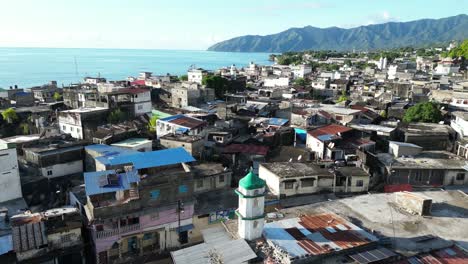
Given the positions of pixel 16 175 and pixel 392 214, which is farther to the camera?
pixel 16 175

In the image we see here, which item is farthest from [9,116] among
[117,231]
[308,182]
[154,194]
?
[308,182]

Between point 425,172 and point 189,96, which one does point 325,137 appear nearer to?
point 425,172

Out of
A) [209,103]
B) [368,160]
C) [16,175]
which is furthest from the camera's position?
[209,103]

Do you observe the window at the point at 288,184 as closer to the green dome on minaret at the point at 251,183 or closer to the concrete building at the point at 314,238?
the concrete building at the point at 314,238

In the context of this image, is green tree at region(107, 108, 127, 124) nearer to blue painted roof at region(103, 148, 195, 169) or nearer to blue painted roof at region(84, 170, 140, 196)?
blue painted roof at region(103, 148, 195, 169)

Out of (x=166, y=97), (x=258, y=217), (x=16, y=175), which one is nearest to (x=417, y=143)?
(x=258, y=217)

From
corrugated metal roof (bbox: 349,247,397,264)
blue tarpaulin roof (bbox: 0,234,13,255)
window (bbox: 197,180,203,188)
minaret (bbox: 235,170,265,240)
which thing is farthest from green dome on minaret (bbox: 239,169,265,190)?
blue tarpaulin roof (bbox: 0,234,13,255)

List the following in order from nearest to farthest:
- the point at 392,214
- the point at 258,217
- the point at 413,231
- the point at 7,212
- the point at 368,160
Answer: the point at 258,217 → the point at 413,231 → the point at 392,214 → the point at 7,212 → the point at 368,160

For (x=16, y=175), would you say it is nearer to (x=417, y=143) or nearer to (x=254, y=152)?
(x=254, y=152)
